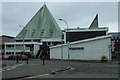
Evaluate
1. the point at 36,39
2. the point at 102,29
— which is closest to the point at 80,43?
the point at 102,29

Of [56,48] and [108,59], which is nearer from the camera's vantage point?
[108,59]

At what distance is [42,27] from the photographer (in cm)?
6988

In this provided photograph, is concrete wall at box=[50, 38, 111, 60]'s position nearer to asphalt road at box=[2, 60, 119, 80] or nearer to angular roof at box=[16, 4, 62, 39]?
asphalt road at box=[2, 60, 119, 80]

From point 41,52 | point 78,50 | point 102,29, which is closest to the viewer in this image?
point 78,50

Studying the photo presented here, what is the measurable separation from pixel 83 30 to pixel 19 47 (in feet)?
74.7

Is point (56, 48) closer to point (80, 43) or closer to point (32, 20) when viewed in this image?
point (80, 43)

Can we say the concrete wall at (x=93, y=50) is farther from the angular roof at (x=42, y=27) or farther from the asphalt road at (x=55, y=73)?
the angular roof at (x=42, y=27)

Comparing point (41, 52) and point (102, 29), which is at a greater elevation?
point (102, 29)

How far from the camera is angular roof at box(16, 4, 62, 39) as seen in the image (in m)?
66.8

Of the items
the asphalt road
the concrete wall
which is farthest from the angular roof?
the asphalt road

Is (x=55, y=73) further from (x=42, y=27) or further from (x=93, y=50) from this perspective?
(x=42, y=27)

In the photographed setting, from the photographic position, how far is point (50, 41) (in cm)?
6141

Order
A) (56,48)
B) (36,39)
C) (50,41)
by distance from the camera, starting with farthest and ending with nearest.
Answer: (36,39) → (50,41) → (56,48)

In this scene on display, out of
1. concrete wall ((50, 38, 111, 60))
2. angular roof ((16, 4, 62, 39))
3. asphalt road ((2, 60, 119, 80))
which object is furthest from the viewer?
angular roof ((16, 4, 62, 39))
